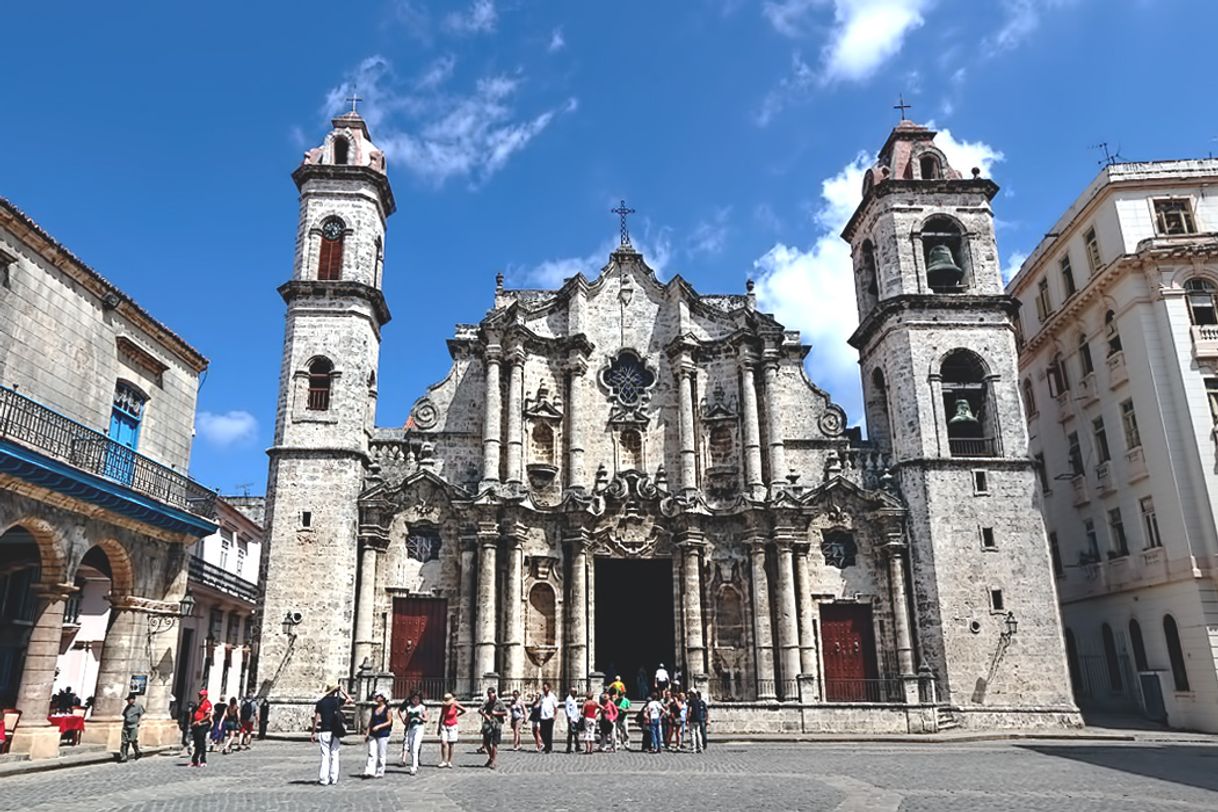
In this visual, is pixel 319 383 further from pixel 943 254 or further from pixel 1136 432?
pixel 1136 432

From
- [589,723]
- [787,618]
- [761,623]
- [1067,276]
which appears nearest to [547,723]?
[589,723]

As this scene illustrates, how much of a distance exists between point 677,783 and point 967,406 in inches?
689

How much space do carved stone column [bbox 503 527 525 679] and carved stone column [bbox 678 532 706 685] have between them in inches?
189

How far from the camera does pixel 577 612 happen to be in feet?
86.3

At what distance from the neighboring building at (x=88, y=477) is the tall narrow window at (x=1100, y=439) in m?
27.1

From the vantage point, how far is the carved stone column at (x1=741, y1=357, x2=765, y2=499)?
91.6 feet

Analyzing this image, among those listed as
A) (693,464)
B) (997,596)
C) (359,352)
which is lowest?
(997,596)

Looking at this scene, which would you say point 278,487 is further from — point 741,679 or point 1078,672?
point 1078,672

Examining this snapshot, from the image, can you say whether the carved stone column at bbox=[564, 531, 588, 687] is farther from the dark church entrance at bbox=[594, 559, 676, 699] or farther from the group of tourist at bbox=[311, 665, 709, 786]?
the dark church entrance at bbox=[594, 559, 676, 699]

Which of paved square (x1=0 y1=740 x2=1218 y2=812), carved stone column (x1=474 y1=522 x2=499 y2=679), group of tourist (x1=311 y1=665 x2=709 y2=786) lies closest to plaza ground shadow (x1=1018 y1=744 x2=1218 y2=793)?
paved square (x1=0 y1=740 x2=1218 y2=812)

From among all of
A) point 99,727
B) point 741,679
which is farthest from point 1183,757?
point 99,727

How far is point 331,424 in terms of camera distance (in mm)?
26484

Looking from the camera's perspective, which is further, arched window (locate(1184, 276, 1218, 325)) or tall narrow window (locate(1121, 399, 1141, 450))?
tall narrow window (locate(1121, 399, 1141, 450))

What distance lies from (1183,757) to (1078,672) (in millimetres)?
14043
